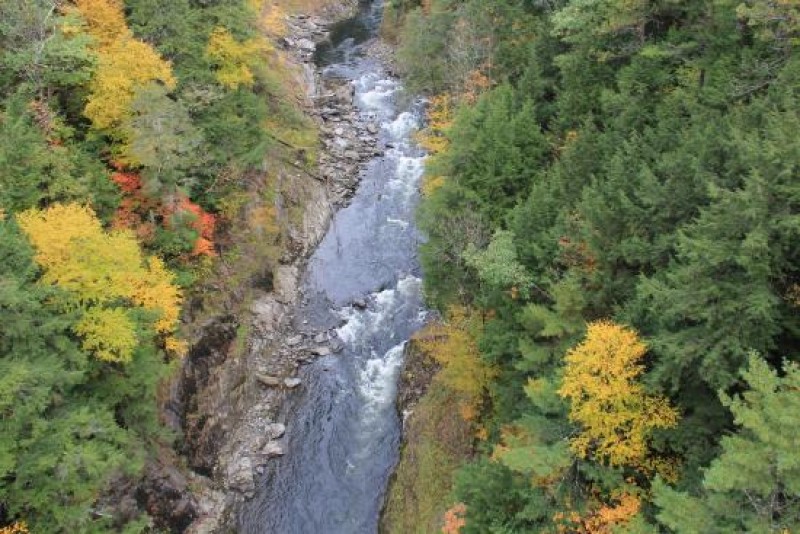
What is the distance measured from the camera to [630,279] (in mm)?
18984

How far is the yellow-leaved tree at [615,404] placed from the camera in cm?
1608

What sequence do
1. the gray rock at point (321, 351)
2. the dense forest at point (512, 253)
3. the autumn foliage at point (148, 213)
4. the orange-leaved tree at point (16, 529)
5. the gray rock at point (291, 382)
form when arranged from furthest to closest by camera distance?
the gray rock at point (321, 351) < the gray rock at point (291, 382) < the autumn foliage at point (148, 213) < the orange-leaved tree at point (16, 529) < the dense forest at point (512, 253)

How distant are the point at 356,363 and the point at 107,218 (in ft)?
46.0

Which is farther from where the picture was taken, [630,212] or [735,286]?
[630,212]

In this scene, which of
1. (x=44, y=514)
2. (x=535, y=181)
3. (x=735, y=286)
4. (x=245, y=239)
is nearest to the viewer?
(x=735, y=286)

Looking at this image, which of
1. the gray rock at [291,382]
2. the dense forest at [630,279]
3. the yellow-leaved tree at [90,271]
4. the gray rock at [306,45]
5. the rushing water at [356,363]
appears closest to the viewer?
the dense forest at [630,279]

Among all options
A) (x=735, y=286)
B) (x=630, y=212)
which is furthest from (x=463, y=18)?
(x=735, y=286)

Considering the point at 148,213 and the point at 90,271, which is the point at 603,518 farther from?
the point at 148,213

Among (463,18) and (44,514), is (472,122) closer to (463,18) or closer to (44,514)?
(463,18)

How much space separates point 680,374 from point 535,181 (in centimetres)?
1275

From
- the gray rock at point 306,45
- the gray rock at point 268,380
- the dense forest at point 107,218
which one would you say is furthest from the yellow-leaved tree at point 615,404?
the gray rock at point 306,45

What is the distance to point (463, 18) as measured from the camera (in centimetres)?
3716

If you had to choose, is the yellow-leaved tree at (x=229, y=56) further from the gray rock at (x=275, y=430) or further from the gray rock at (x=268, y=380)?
the gray rock at (x=275, y=430)

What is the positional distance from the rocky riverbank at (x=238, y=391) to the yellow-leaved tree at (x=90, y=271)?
6.50 m
